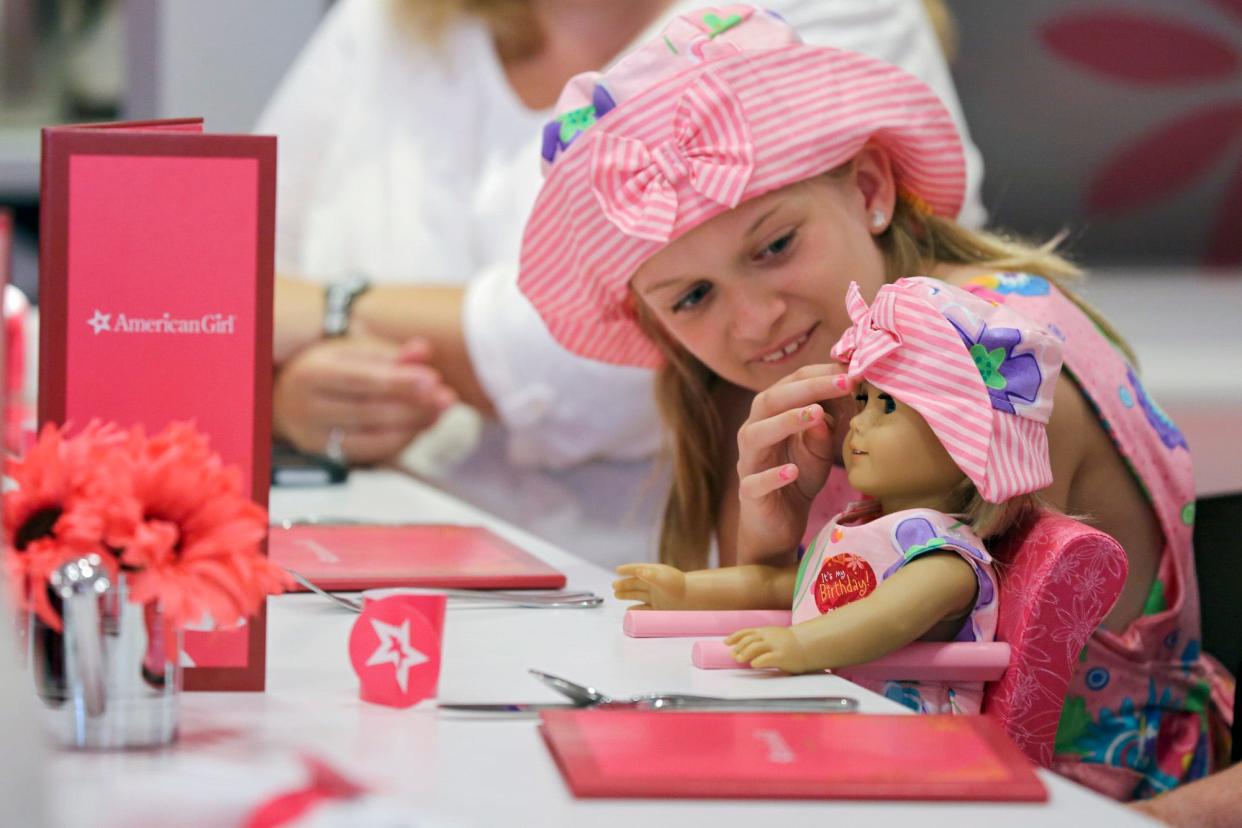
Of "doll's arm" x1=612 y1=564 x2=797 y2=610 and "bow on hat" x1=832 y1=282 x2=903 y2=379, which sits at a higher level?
"bow on hat" x1=832 y1=282 x2=903 y2=379

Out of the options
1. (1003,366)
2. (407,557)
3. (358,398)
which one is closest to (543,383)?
(358,398)

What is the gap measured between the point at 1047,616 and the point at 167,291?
1.51ft

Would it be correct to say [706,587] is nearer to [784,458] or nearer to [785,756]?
[784,458]

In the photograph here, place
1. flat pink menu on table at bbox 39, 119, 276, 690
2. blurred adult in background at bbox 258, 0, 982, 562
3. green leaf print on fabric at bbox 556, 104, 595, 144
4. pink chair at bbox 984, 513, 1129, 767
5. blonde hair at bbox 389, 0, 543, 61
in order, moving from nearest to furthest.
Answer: flat pink menu on table at bbox 39, 119, 276, 690 → pink chair at bbox 984, 513, 1129, 767 → green leaf print on fabric at bbox 556, 104, 595, 144 → blurred adult in background at bbox 258, 0, 982, 562 → blonde hair at bbox 389, 0, 543, 61

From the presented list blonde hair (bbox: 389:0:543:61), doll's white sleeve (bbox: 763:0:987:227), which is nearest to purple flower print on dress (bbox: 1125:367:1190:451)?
doll's white sleeve (bbox: 763:0:987:227)

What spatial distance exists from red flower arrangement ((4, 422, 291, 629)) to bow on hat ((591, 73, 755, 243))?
428mm

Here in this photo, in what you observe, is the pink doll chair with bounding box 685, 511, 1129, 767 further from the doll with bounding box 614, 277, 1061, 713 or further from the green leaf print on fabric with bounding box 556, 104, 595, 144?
the green leaf print on fabric with bounding box 556, 104, 595, 144

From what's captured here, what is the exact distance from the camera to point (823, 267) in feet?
3.41

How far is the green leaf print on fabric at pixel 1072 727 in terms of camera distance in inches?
39.5

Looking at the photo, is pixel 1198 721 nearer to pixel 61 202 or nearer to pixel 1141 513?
pixel 1141 513

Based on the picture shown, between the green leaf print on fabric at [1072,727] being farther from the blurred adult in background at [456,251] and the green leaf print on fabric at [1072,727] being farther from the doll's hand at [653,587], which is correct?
the blurred adult in background at [456,251]

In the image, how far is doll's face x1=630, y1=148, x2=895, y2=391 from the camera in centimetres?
104

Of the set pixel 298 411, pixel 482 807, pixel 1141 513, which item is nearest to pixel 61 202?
pixel 482 807

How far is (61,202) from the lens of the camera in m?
0.73
